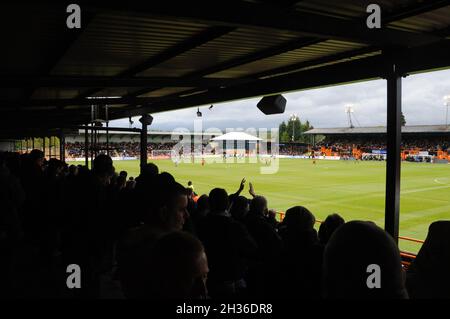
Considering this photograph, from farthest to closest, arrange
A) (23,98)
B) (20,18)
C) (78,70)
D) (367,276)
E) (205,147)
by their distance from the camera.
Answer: (205,147) < (23,98) < (78,70) < (20,18) < (367,276)

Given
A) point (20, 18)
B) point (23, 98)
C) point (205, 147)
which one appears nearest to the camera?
point (20, 18)

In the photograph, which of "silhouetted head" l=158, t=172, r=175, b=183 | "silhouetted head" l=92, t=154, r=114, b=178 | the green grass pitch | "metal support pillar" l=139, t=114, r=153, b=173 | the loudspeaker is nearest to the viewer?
"silhouetted head" l=158, t=172, r=175, b=183

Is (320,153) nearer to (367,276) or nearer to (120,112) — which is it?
(120,112)

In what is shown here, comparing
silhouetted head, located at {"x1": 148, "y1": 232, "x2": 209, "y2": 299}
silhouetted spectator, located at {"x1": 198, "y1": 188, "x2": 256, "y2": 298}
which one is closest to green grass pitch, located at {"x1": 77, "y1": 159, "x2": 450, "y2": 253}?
silhouetted spectator, located at {"x1": 198, "y1": 188, "x2": 256, "y2": 298}

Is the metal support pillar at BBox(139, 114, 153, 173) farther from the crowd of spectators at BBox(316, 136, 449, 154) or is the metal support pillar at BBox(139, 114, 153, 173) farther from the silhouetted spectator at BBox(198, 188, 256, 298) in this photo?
the crowd of spectators at BBox(316, 136, 449, 154)

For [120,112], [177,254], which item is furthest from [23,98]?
[177,254]

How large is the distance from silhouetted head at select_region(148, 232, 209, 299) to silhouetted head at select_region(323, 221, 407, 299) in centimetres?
64

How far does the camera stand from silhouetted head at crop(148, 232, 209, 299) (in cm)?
145

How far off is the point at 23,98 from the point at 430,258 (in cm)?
1358

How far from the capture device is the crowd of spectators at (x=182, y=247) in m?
1.56

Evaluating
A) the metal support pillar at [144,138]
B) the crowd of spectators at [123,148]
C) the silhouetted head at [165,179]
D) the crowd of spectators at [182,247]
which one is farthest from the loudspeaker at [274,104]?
the crowd of spectators at [123,148]

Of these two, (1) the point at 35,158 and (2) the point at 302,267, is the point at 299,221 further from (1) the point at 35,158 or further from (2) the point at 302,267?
(1) the point at 35,158

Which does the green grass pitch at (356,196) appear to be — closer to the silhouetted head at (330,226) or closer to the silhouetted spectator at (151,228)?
the silhouetted head at (330,226)

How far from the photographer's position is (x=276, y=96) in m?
7.82
